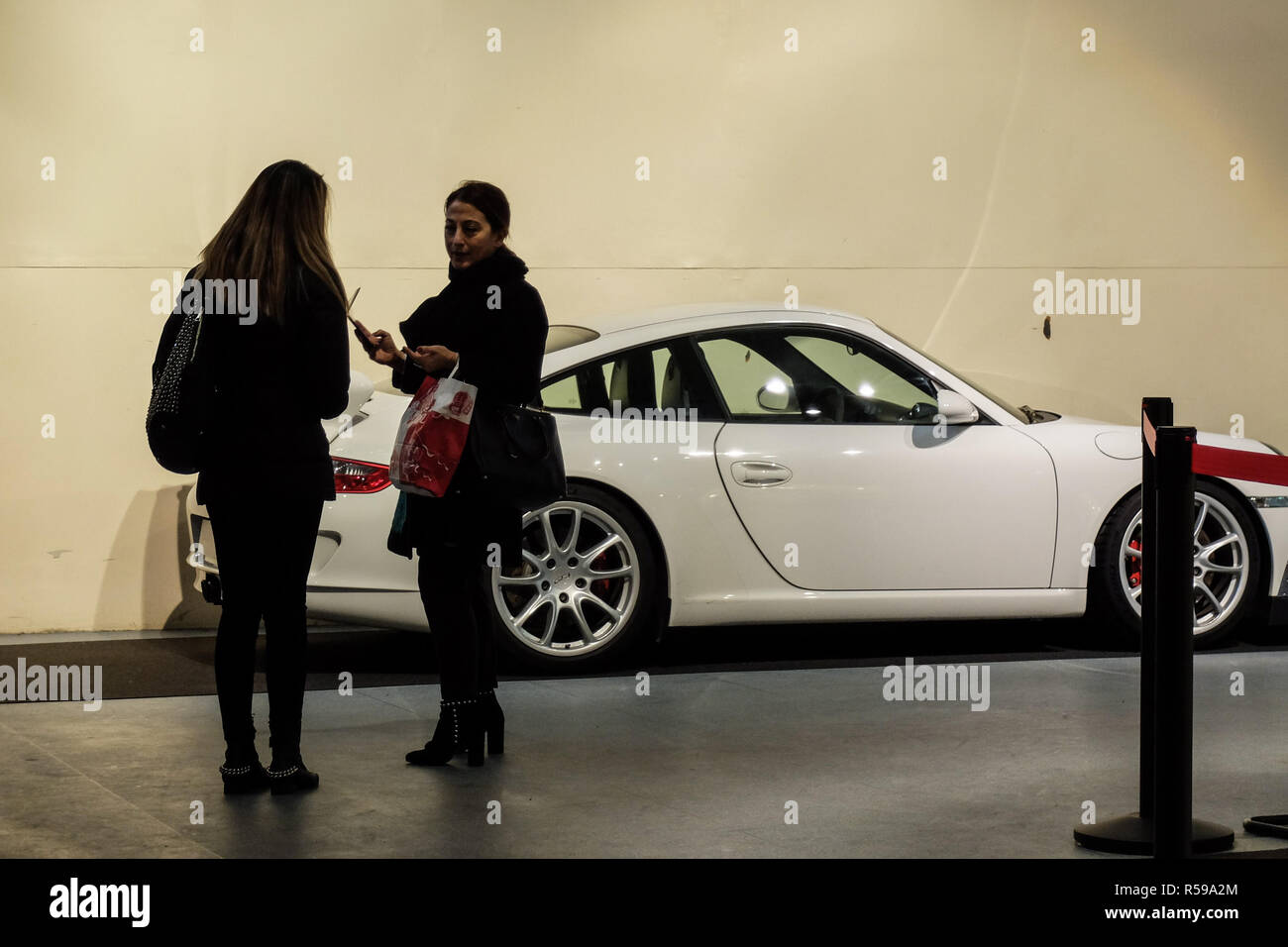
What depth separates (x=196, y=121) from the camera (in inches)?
299

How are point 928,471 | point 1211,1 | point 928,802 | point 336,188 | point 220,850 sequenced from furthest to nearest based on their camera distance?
point 1211,1 < point 336,188 < point 928,471 < point 928,802 < point 220,850

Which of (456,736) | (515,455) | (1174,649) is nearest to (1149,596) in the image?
(1174,649)

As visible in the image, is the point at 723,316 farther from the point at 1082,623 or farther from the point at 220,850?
the point at 220,850

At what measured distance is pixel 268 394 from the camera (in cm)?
417

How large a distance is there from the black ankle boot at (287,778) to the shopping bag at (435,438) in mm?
831

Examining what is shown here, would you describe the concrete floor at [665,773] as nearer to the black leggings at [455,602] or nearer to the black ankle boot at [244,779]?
the black ankle boot at [244,779]

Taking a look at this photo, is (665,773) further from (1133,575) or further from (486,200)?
(1133,575)

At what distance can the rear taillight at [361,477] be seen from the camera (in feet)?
19.1

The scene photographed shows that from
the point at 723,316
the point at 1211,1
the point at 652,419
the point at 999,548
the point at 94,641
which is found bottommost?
the point at 94,641

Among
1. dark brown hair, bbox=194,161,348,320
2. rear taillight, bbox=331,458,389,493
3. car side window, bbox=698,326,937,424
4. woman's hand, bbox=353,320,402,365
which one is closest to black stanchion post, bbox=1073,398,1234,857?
woman's hand, bbox=353,320,402,365
